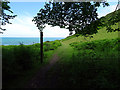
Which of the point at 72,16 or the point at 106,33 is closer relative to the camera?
the point at 72,16

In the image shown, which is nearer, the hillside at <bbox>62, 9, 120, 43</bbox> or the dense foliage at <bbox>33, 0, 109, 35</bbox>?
the dense foliage at <bbox>33, 0, 109, 35</bbox>

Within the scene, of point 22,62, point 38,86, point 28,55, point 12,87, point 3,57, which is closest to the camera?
point 12,87

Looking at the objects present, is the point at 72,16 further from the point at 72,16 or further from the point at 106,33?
the point at 106,33

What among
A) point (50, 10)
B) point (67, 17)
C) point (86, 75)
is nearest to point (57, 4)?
point (50, 10)

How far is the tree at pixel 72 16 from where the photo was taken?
511 centimetres

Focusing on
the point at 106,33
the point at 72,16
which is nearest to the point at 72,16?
the point at 72,16

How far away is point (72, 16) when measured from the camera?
5277 millimetres

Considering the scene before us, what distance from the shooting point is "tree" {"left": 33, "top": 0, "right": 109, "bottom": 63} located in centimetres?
511

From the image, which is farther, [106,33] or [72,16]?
[106,33]

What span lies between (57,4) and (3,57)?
4892mm

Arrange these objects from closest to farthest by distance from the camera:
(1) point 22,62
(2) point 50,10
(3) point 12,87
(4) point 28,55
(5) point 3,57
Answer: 1. (3) point 12,87
2. (5) point 3,57
3. (1) point 22,62
4. (4) point 28,55
5. (2) point 50,10

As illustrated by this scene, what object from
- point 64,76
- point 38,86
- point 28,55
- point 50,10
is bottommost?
point 38,86

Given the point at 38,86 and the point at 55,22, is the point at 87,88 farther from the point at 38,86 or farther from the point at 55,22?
the point at 55,22

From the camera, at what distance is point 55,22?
5.69 meters
